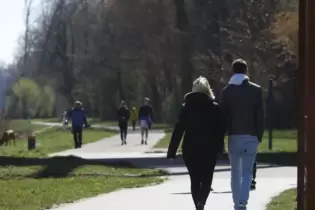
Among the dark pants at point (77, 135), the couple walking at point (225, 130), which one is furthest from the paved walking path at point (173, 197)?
the dark pants at point (77, 135)

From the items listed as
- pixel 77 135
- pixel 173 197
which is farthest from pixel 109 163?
pixel 77 135

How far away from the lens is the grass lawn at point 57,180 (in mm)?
13711

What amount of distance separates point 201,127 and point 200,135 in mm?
102

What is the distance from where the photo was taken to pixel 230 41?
4197cm

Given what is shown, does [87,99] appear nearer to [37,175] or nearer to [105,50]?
[105,50]

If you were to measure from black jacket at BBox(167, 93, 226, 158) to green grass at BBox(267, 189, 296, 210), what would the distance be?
2.03 metres

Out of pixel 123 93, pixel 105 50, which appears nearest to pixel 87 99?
pixel 123 93

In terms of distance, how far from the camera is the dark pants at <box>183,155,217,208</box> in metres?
10.7

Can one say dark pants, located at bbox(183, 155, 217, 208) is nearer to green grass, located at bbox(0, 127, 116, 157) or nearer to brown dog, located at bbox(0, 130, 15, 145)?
green grass, located at bbox(0, 127, 116, 157)

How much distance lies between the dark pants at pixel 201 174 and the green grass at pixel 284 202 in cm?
179

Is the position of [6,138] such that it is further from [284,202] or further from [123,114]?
[284,202]

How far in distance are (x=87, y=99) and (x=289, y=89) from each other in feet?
115

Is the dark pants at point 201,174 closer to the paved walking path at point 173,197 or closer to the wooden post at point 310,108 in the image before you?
the paved walking path at point 173,197

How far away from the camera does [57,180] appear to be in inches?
679
